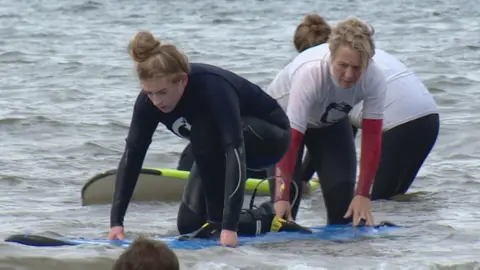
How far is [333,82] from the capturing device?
566cm

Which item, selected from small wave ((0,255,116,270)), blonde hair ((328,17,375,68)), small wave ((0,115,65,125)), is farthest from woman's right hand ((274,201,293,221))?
small wave ((0,115,65,125))

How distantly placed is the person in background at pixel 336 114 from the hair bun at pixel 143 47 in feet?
3.27

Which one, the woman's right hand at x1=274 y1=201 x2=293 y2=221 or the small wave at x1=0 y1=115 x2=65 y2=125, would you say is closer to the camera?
the woman's right hand at x1=274 y1=201 x2=293 y2=221

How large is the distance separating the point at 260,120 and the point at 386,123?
5.60 ft

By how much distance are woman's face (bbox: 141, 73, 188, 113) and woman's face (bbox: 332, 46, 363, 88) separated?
0.83 metres

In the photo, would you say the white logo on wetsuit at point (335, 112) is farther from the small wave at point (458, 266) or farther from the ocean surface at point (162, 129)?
the small wave at point (458, 266)

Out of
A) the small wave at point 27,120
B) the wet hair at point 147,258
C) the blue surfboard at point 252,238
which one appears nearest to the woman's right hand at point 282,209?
the blue surfboard at point 252,238

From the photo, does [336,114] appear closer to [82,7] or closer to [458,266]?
[458,266]

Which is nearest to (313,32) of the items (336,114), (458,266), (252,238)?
(336,114)

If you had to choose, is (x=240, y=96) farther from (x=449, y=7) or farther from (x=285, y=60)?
(x=449, y=7)

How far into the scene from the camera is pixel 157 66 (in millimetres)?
4848

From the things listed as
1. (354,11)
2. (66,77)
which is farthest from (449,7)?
(66,77)

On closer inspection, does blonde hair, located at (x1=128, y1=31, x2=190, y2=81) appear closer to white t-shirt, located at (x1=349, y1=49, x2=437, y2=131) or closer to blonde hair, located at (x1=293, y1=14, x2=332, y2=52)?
blonde hair, located at (x1=293, y1=14, x2=332, y2=52)

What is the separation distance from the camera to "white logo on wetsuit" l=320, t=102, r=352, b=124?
5801 millimetres
